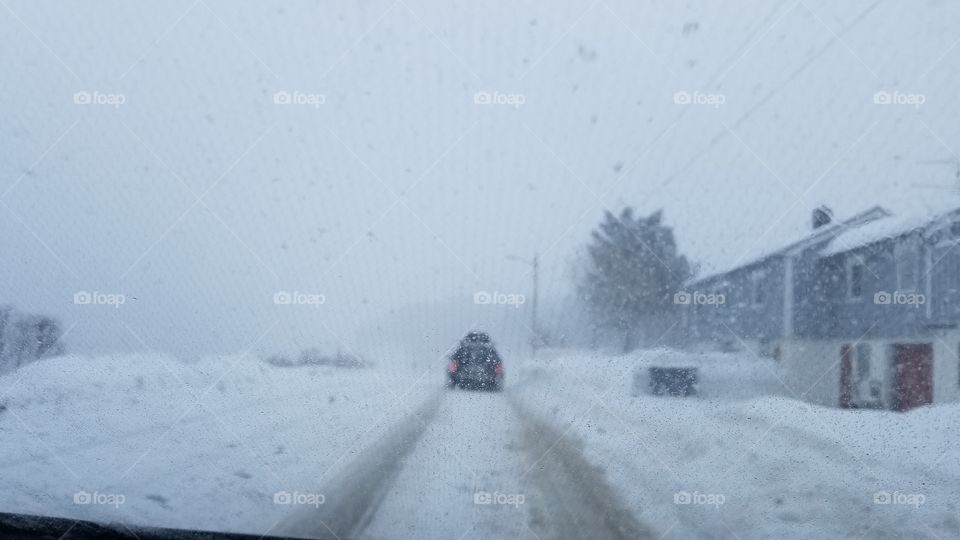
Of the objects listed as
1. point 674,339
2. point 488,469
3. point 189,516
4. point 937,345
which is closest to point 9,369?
point 189,516

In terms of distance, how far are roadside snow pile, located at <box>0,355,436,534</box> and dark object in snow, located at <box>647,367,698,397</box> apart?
3.07ft

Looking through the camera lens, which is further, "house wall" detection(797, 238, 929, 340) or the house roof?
the house roof

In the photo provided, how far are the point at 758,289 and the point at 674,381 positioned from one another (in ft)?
1.60

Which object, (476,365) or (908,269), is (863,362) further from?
(476,365)

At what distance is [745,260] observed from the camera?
3.81 m

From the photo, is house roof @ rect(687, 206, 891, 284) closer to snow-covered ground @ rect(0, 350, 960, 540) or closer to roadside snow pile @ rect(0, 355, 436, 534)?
snow-covered ground @ rect(0, 350, 960, 540)

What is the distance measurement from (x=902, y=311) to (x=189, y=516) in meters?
3.05

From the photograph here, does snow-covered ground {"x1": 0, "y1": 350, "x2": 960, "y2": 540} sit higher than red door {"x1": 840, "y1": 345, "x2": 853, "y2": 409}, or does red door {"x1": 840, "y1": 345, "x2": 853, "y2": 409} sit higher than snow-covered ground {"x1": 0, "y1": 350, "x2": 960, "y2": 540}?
red door {"x1": 840, "y1": 345, "x2": 853, "y2": 409}

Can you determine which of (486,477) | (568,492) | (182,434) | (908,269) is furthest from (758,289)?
(182,434)

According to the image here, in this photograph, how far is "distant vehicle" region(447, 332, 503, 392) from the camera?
3822 mm

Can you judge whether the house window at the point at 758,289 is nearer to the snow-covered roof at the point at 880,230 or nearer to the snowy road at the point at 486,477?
the snow-covered roof at the point at 880,230

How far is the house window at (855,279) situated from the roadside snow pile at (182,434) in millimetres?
1719

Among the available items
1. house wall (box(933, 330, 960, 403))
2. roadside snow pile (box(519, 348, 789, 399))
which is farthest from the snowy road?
house wall (box(933, 330, 960, 403))

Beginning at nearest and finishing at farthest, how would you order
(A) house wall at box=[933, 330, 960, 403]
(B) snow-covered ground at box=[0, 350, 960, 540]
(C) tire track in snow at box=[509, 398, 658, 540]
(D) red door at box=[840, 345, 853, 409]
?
(A) house wall at box=[933, 330, 960, 403], (D) red door at box=[840, 345, 853, 409], (B) snow-covered ground at box=[0, 350, 960, 540], (C) tire track in snow at box=[509, 398, 658, 540]
